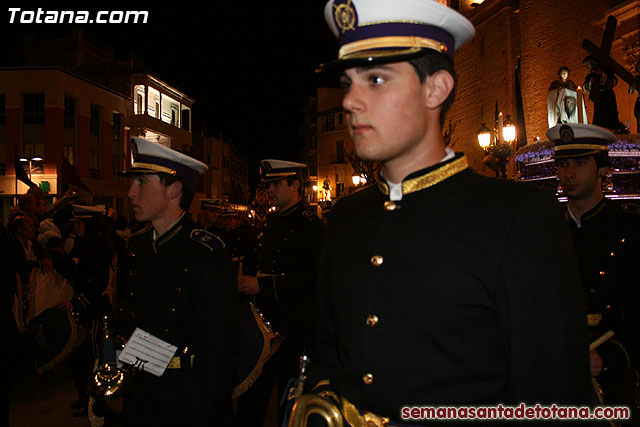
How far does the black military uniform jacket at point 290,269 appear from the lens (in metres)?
5.33

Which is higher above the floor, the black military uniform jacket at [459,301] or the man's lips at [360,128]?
the man's lips at [360,128]

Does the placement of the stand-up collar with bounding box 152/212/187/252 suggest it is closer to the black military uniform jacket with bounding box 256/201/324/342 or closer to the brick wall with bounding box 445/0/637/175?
the black military uniform jacket with bounding box 256/201/324/342

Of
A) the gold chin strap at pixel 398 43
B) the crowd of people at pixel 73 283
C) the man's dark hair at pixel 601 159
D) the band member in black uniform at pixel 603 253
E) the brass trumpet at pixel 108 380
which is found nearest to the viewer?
the gold chin strap at pixel 398 43

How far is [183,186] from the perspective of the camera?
4020 mm

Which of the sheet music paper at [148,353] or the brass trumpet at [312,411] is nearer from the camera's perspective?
the brass trumpet at [312,411]

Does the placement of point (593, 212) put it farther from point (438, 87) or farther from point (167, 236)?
point (167, 236)

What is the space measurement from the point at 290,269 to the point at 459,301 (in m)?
3.88

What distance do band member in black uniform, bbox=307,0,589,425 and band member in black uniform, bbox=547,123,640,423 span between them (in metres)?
1.84

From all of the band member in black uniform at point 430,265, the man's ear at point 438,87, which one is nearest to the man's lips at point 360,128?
the band member in black uniform at point 430,265

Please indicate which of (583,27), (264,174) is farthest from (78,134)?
(264,174)

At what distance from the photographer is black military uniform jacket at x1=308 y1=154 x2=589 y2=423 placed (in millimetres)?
1660

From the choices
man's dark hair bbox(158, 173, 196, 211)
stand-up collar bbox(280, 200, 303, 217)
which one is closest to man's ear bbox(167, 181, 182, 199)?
man's dark hair bbox(158, 173, 196, 211)

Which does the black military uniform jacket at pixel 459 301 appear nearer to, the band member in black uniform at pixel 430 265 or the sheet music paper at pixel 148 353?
the band member in black uniform at pixel 430 265

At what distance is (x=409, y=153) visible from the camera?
203cm
